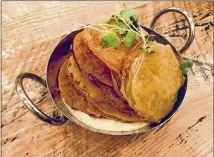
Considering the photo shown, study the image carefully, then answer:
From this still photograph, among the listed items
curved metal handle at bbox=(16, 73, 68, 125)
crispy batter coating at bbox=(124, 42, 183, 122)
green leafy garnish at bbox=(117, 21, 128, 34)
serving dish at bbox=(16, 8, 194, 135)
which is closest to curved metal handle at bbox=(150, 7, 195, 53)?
serving dish at bbox=(16, 8, 194, 135)

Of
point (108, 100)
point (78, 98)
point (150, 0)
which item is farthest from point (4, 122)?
point (150, 0)

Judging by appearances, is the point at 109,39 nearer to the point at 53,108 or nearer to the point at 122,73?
the point at 122,73

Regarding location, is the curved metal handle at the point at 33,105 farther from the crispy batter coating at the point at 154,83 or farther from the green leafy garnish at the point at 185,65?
the green leafy garnish at the point at 185,65

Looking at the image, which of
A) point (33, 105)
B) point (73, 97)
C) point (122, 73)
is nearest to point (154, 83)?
point (122, 73)

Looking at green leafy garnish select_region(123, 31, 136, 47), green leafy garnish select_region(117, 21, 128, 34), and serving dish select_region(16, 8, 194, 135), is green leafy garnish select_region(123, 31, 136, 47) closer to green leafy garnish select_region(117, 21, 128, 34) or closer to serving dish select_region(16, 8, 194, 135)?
green leafy garnish select_region(117, 21, 128, 34)

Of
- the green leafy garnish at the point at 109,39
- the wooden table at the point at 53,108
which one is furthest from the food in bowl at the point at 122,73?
the wooden table at the point at 53,108

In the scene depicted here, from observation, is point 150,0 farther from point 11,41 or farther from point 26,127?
point 26,127
